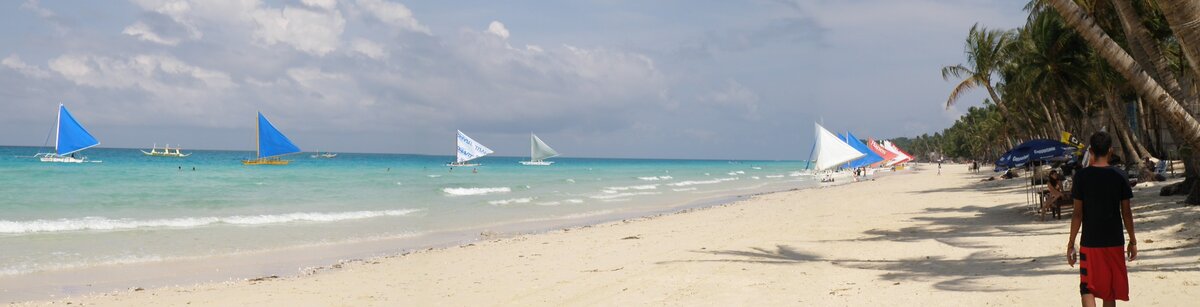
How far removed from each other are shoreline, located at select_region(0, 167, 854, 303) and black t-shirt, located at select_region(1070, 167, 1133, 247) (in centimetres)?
868

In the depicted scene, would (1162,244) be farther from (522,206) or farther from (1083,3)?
(522,206)

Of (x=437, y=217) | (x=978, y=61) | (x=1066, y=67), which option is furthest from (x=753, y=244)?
(x=978, y=61)

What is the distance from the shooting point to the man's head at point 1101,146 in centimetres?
465

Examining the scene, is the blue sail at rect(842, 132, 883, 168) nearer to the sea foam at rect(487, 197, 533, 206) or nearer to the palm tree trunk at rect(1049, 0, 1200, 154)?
the sea foam at rect(487, 197, 533, 206)

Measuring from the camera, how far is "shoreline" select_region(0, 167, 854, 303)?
9086mm

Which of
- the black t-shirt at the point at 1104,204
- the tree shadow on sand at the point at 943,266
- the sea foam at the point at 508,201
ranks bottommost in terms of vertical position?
the sea foam at the point at 508,201

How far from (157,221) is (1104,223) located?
64.1 ft

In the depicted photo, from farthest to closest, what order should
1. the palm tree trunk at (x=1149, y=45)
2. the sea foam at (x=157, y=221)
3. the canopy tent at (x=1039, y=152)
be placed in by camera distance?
the sea foam at (x=157, y=221), the canopy tent at (x=1039, y=152), the palm tree trunk at (x=1149, y=45)

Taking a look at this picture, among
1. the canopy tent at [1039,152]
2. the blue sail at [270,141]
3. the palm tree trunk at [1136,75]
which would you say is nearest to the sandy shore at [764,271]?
the canopy tent at [1039,152]

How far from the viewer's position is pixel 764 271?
853cm

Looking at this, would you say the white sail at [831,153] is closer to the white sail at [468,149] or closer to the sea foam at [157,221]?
the sea foam at [157,221]

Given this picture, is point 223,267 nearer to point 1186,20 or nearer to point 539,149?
point 1186,20

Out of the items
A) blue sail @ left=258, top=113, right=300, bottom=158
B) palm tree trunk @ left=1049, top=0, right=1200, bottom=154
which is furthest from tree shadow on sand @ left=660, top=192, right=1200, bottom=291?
blue sail @ left=258, top=113, right=300, bottom=158

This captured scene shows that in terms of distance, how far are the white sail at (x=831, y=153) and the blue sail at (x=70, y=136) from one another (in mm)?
45569
